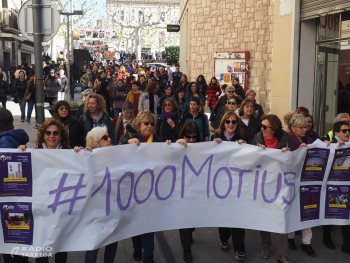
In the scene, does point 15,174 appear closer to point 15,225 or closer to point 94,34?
point 15,225

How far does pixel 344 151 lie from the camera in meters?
5.54

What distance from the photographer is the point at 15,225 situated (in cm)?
454

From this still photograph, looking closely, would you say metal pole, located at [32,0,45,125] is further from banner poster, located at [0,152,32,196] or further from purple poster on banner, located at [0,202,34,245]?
purple poster on banner, located at [0,202,34,245]

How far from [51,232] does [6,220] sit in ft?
1.35

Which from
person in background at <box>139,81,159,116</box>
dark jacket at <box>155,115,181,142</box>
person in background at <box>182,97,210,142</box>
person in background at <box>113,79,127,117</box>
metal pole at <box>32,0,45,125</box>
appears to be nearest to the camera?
metal pole at <box>32,0,45,125</box>

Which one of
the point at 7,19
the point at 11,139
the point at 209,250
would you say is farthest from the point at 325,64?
the point at 7,19

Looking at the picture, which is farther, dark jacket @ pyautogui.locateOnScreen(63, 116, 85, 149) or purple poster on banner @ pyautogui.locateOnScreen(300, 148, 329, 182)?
dark jacket @ pyautogui.locateOnScreen(63, 116, 85, 149)

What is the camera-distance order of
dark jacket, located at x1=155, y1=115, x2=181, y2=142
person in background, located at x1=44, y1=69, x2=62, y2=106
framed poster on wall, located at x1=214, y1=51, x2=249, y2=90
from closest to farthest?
dark jacket, located at x1=155, y1=115, x2=181, y2=142 < person in background, located at x1=44, y1=69, x2=62, y2=106 < framed poster on wall, located at x1=214, y1=51, x2=249, y2=90

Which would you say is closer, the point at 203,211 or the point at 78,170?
the point at 78,170

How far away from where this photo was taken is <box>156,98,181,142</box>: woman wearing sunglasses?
7.48 m

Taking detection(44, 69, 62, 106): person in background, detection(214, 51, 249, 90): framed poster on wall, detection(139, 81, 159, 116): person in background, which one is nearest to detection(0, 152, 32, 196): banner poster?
detection(139, 81, 159, 116): person in background

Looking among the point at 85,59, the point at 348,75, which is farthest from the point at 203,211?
the point at 85,59

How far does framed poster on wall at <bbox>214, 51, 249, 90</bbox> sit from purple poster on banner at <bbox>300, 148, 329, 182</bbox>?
1413 centimetres

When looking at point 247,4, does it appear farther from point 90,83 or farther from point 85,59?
point 85,59
